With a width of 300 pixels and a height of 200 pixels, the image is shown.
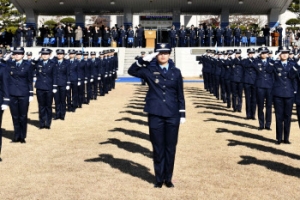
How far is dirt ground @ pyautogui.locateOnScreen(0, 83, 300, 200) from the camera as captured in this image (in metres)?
7.53

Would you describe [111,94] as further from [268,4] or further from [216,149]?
[268,4]

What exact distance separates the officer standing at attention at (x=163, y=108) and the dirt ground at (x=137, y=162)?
0.38 metres

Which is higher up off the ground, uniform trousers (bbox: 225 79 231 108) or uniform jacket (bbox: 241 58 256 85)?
uniform jacket (bbox: 241 58 256 85)

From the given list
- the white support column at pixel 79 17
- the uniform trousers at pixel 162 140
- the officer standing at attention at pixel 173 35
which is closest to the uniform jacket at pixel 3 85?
the uniform trousers at pixel 162 140

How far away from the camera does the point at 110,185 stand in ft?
25.7

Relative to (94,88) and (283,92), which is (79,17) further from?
(283,92)

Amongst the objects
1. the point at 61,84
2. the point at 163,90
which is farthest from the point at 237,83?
the point at 163,90

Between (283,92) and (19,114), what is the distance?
5627mm

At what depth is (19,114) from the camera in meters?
11.6

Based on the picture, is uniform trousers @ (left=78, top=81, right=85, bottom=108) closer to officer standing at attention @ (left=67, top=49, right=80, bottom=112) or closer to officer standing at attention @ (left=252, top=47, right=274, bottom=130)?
officer standing at attention @ (left=67, top=49, right=80, bottom=112)

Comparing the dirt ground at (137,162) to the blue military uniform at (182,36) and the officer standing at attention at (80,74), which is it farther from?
the blue military uniform at (182,36)

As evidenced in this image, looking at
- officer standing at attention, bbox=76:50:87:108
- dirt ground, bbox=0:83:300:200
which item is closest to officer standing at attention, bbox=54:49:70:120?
dirt ground, bbox=0:83:300:200

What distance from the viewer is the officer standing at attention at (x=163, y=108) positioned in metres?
7.68

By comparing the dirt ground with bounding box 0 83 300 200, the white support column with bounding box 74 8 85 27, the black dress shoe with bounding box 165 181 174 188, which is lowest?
the dirt ground with bounding box 0 83 300 200
